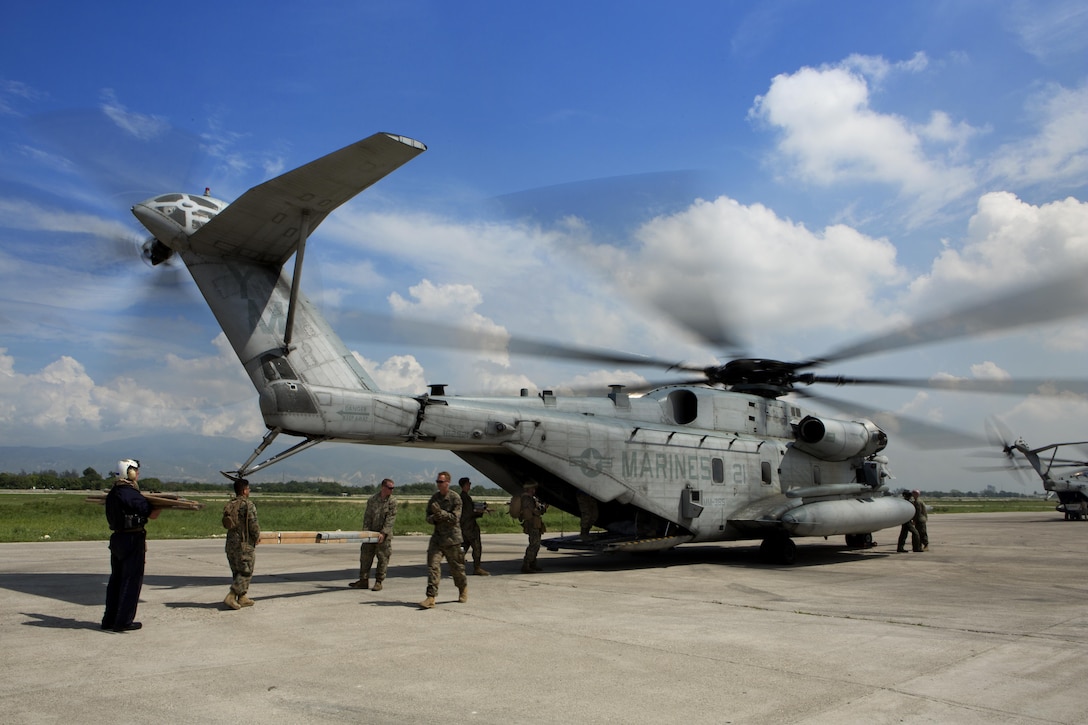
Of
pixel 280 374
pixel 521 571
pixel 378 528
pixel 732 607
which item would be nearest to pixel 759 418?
pixel 521 571

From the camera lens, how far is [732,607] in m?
9.24

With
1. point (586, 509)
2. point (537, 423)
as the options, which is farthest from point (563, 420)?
point (586, 509)

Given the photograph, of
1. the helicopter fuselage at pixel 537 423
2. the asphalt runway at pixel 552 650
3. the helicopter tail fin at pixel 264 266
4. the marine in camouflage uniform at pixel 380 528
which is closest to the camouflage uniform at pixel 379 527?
the marine in camouflage uniform at pixel 380 528

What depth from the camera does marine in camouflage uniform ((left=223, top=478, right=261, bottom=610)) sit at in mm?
8758

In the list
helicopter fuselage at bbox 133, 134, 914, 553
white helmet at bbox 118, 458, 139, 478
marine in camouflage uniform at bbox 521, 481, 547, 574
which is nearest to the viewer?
white helmet at bbox 118, 458, 139, 478

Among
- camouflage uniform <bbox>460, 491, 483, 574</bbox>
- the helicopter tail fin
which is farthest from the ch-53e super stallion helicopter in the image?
camouflage uniform <bbox>460, 491, 483, 574</bbox>

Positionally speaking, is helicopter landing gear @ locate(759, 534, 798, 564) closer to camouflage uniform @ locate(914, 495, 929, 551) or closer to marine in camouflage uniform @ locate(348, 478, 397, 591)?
camouflage uniform @ locate(914, 495, 929, 551)

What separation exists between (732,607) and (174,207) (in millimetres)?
9058

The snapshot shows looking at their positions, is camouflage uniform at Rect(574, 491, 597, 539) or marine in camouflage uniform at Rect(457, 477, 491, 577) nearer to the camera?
marine in camouflage uniform at Rect(457, 477, 491, 577)

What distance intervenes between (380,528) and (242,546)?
6.85ft

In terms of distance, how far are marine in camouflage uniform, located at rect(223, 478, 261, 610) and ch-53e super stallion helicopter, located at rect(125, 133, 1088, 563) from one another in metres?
0.37

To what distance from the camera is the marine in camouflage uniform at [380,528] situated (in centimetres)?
1044

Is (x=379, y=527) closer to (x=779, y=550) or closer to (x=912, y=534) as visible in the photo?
(x=779, y=550)

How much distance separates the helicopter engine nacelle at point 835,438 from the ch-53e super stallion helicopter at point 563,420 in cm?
4
